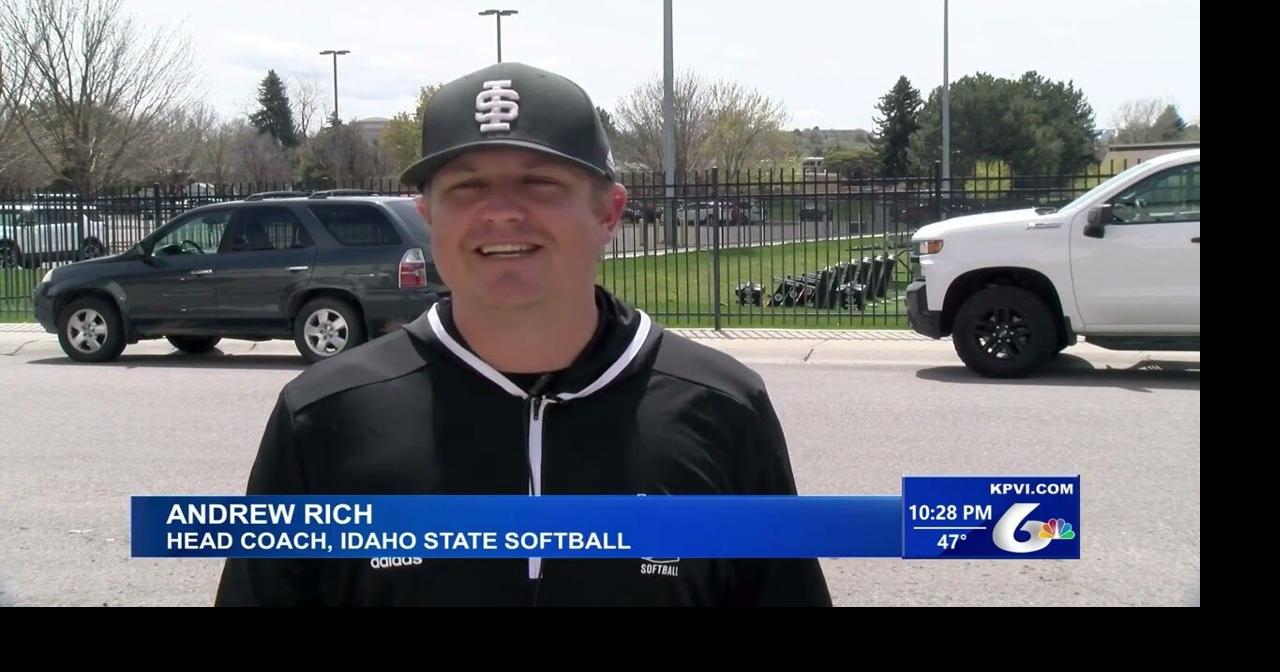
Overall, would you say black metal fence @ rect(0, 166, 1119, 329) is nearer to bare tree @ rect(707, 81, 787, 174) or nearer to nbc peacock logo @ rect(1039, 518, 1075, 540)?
bare tree @ rect(707, 81, 787, 174)

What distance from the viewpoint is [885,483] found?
652 centimetres

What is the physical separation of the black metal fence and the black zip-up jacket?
32.6 feet

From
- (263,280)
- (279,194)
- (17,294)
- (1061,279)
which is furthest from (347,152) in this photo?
(17,294)

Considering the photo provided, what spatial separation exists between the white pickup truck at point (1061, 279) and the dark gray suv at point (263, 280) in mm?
4002

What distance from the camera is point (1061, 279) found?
9.89m

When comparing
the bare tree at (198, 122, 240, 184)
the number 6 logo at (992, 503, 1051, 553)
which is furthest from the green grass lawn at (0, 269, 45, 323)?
the number 6 logo at (992, 503, 1051, 553)

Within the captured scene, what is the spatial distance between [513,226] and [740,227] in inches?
549

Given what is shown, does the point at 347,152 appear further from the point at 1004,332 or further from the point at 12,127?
the point at 12,127

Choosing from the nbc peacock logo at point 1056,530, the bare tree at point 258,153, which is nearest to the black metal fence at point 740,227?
the bare tree at point 258,153

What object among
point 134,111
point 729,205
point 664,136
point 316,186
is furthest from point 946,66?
point 729,205

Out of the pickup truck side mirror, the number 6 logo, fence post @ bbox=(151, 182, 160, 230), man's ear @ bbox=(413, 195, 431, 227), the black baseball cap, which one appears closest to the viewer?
the black baseball cap

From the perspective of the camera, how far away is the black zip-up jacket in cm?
198

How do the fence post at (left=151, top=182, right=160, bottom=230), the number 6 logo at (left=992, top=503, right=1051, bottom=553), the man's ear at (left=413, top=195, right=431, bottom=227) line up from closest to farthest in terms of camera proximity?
the man's ear at (left=413, top=195, right=431, bottom=227) → the number 6 logo at (left=992, top=503, right=1051, bottom=553) → the fence post at (left=151, top=182, right=160, bottom=230)

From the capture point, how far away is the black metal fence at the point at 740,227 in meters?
14.1
